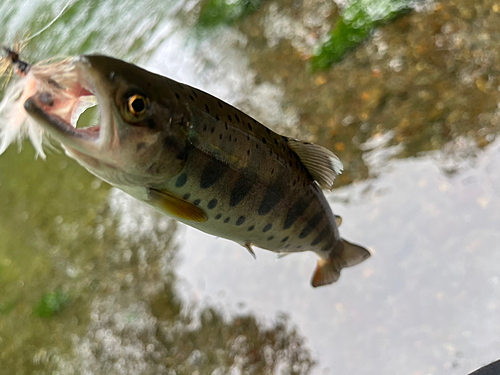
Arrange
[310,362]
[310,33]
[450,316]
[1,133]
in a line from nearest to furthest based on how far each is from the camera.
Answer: [1,133] → [450,316] → [310,362] → [310,33]

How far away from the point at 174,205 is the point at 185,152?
0.19 meters

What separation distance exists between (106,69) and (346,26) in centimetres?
363

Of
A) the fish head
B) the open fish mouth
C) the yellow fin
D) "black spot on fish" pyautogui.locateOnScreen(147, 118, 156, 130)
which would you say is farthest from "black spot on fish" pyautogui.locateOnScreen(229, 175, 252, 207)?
the open fish mouth

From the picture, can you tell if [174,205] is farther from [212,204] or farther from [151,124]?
[151,124]

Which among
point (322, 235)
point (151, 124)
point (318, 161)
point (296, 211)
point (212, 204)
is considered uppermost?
point (151, 124)

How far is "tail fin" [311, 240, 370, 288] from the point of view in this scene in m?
2.10

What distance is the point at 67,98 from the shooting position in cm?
113

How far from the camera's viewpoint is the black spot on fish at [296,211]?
1.63 m

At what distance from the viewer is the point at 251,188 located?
1.45m

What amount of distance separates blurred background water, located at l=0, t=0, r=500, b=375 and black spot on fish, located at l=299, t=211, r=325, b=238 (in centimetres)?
148

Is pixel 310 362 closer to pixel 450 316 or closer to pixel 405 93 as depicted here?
pixel 450 316

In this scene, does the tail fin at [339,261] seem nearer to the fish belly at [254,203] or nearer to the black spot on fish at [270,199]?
the fish belly at [254,203]

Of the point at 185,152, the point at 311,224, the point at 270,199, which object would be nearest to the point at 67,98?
the point at 185,152

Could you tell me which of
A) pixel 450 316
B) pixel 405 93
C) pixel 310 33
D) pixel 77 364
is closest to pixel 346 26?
pixel 310 33
